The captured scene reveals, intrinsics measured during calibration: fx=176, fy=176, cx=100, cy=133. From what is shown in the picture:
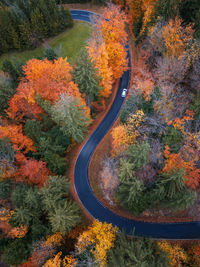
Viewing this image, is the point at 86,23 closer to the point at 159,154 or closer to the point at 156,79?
the point at 156,79

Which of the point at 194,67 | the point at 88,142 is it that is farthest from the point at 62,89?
the point at 194,67

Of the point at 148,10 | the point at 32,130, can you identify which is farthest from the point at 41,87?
the point at 148,10

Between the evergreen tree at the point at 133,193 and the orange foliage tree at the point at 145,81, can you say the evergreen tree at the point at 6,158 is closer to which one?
the evergreen tree at the point at 133,193

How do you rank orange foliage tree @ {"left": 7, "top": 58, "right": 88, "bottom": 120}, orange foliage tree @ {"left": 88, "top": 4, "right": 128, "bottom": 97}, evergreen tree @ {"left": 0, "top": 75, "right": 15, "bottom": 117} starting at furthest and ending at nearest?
orange foliage tree @ {"left": 88, "top": 4, "right": 128, "bottom": 97}
evergreen tree @ {"left": 0, "top": 75, "right": 15, "bottom": 117}
orange foliage tree @ {"left": 7, "top": 58, "right": 88, "bottom": 120}

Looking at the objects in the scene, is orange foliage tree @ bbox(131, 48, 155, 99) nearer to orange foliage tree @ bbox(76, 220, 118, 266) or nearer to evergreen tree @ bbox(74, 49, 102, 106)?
evergreen tree @ bbox(74, 49, 102, 106)

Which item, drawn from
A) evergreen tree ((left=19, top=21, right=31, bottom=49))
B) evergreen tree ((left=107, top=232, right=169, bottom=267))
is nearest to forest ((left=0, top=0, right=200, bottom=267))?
evergreen tree ((left=107, top=232, right=169, bottom=267))

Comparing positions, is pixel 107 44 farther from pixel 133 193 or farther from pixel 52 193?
pixel 52 193
